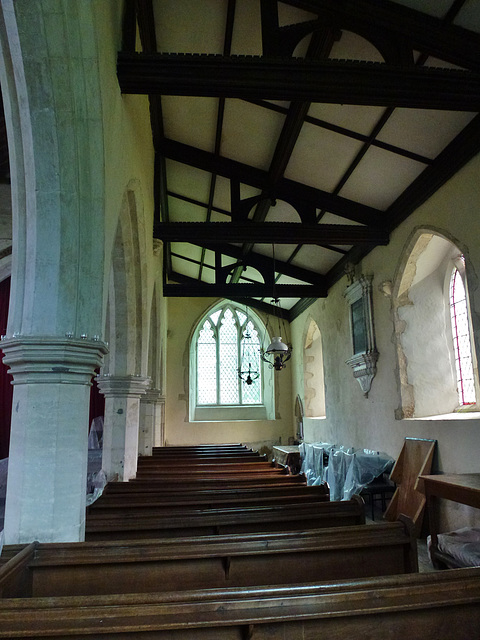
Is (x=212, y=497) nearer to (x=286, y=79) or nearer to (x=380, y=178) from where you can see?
(x=286, y=79)

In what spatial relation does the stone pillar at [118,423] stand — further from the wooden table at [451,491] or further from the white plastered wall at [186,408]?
the white plastered wall at [186,408]

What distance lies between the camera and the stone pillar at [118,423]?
4773 millimetres

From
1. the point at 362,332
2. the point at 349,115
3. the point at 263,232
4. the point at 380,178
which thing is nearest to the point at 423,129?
the point at 349,115

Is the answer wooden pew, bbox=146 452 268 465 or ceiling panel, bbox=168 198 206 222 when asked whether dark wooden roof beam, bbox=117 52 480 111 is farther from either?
ceiling panel, bbox=168 198 206 222

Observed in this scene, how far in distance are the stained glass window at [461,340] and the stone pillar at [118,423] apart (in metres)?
3.85

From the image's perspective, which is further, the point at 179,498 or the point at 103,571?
the point at 179,498

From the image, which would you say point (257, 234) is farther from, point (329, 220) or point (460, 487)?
point (460, 487)

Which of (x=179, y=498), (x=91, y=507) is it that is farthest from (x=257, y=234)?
(x=91, y=507)

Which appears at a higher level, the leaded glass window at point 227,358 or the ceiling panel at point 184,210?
the ceiling panel at point 184,210

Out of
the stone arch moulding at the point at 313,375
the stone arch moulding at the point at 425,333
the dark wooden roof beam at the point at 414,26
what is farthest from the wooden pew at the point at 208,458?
the dark wooden roof beam at the point at 414,26

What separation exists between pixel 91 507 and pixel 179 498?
30.1 inches

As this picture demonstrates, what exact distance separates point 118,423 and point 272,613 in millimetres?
3564

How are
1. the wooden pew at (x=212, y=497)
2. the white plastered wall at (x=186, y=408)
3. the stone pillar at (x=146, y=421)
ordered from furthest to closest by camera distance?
1. the white plastered wall at (x=186, y=408)
2. the stone pillar at (x=146, y=421)
3. the wooden pew at (x=212, y=497)

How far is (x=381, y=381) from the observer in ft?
22.4
